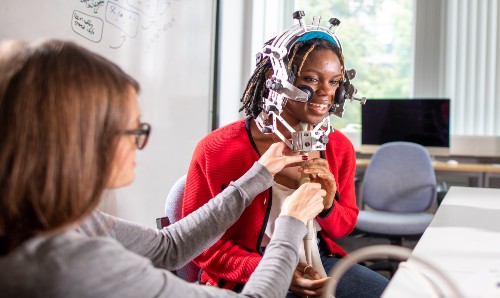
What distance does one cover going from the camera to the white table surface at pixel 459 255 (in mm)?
912

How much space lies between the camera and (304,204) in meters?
1.06

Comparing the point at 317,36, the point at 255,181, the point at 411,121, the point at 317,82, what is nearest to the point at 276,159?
the point at 255,181

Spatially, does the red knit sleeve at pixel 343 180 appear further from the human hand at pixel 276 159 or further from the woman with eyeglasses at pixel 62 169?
the woman with eyeglasses at pixel 62 169

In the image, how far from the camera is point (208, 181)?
138 cm

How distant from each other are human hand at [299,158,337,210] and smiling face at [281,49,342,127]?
129 millimetres

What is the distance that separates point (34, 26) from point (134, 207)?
3.16 ft

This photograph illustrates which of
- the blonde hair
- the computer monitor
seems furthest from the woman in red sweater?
the computer monitor

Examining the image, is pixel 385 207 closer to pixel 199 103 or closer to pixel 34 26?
pixel 199 103

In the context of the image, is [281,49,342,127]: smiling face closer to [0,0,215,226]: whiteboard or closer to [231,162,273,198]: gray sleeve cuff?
[231,162,273,198]: gray sleeve cuff

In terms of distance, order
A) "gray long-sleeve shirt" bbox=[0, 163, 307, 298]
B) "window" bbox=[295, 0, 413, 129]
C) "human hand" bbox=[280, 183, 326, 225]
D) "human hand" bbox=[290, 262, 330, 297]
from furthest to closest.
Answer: "window" bbox=[295, 0, 413, 129], "human hand" bbox=[290, 262, 330, 297], "human hand" bbox=[280, 183, 326, 225], "gray long-sleeve shirt" bbox=[0, 163, 307, 298]

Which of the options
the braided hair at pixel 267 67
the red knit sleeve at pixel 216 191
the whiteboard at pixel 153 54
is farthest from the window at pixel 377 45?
the red knit sleeve at pixel 216 191

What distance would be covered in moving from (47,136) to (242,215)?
0.76 metres

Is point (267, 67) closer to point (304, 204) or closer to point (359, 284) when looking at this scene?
point (304, 204)

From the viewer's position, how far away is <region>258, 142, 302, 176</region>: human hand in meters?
1.31
